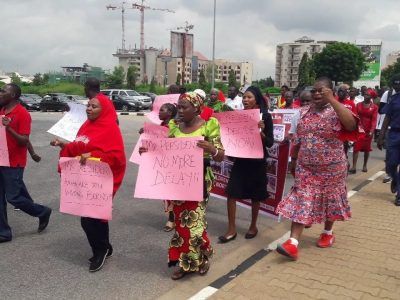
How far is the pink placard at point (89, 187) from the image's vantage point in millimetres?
3926

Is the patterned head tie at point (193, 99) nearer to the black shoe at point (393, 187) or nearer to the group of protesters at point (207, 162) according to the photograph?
the group of protesters at point (207, 162)

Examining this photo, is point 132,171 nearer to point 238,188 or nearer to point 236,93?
point 236,93

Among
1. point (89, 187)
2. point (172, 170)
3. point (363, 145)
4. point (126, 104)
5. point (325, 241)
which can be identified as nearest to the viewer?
point (172, 170)

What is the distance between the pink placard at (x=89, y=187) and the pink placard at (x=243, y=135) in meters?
1.49

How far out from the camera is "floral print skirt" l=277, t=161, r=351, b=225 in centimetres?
451

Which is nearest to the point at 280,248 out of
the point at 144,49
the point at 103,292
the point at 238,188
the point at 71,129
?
the point at 238,188

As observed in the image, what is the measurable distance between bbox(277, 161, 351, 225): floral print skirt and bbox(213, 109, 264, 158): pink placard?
51 cm

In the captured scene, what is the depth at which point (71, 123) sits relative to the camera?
5090 mm

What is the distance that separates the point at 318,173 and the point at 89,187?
2272 millimetres

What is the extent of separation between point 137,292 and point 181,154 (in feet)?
4.04

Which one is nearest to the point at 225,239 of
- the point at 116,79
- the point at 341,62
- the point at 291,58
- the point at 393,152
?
the point at 393,152

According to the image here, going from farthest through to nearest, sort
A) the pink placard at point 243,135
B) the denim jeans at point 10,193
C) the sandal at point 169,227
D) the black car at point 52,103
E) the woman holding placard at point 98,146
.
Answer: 1. the black car at point 52,103
2. the sandal at point 169,227
3. the denim jeans at point 10,193
4. the pink placard at point 243,135
5. the woman holding placard at point 98,146

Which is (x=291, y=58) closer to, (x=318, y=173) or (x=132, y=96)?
(x=132, y=96)

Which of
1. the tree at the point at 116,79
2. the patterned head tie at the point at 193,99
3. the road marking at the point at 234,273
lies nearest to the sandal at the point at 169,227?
the road marking at the point at 234,273
